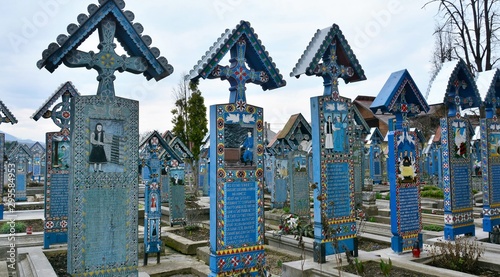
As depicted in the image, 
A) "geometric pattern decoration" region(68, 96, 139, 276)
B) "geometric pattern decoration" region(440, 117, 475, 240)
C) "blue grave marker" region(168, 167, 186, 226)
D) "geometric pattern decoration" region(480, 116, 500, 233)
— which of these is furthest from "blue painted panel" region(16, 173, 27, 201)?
"geometric pattern decoration" region(480, 116, 500, 233)

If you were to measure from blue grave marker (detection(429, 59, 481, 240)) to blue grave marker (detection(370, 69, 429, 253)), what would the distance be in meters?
1.46

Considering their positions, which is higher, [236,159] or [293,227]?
[236,159]

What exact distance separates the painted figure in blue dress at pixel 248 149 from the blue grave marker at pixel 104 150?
185cm

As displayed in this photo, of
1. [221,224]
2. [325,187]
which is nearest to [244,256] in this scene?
[221,224]

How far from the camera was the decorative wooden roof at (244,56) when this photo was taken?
660 centimetres

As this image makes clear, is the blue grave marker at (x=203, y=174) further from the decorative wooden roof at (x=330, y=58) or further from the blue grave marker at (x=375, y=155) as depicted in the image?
the decorative wooden roof at (x=330, y=58)

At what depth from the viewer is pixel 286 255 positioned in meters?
9.91

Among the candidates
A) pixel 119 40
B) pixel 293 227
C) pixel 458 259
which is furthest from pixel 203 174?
pixel 119 40

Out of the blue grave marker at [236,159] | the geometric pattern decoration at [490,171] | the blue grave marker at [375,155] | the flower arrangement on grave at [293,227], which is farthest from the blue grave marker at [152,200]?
the blue grave marker at [375,155]

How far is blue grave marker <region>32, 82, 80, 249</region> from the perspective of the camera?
9.67 m

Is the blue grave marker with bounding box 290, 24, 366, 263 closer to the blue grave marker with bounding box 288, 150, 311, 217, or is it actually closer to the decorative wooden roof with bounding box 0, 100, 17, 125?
the blue grave marker with bounding box 288, 150, 311, 217

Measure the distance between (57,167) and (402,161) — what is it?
26.2ft

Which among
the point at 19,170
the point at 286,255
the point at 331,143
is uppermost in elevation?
the point at 331,143

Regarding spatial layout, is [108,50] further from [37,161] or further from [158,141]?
[37,161]
